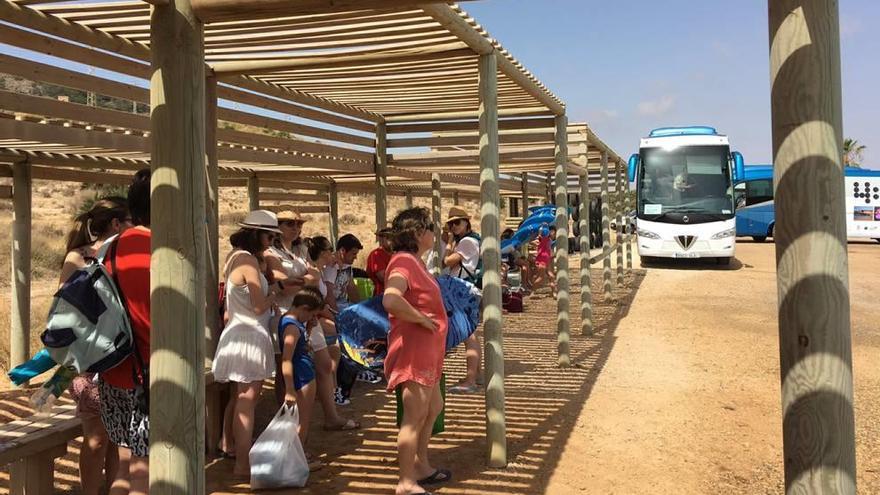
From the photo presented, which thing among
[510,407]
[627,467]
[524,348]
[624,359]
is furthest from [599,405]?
[524,348]

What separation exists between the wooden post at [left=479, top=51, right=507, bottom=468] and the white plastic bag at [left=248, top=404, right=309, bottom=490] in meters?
1.22

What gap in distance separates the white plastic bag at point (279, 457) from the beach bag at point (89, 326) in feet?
4.81

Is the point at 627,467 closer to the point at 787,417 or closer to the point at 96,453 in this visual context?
the point at 787,417

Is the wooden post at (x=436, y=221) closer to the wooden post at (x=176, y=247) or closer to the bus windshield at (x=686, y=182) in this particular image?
the wooden post at (x=176, y=247)

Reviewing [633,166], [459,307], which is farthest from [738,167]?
[459,307]

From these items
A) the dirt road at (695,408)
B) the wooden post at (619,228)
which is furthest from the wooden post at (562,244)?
the wooden post at (619,228)

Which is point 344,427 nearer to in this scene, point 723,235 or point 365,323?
point 365,323

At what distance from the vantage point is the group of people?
9.83 ft

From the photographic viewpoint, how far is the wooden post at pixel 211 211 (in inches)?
201

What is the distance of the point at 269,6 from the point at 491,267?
8.53ft

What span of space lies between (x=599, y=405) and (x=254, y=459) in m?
3.12

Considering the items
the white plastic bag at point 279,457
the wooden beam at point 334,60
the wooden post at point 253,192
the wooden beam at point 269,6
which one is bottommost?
the white plastic bag at point 279,457

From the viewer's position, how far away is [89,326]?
9.35 feet

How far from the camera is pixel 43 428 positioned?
3.82m
